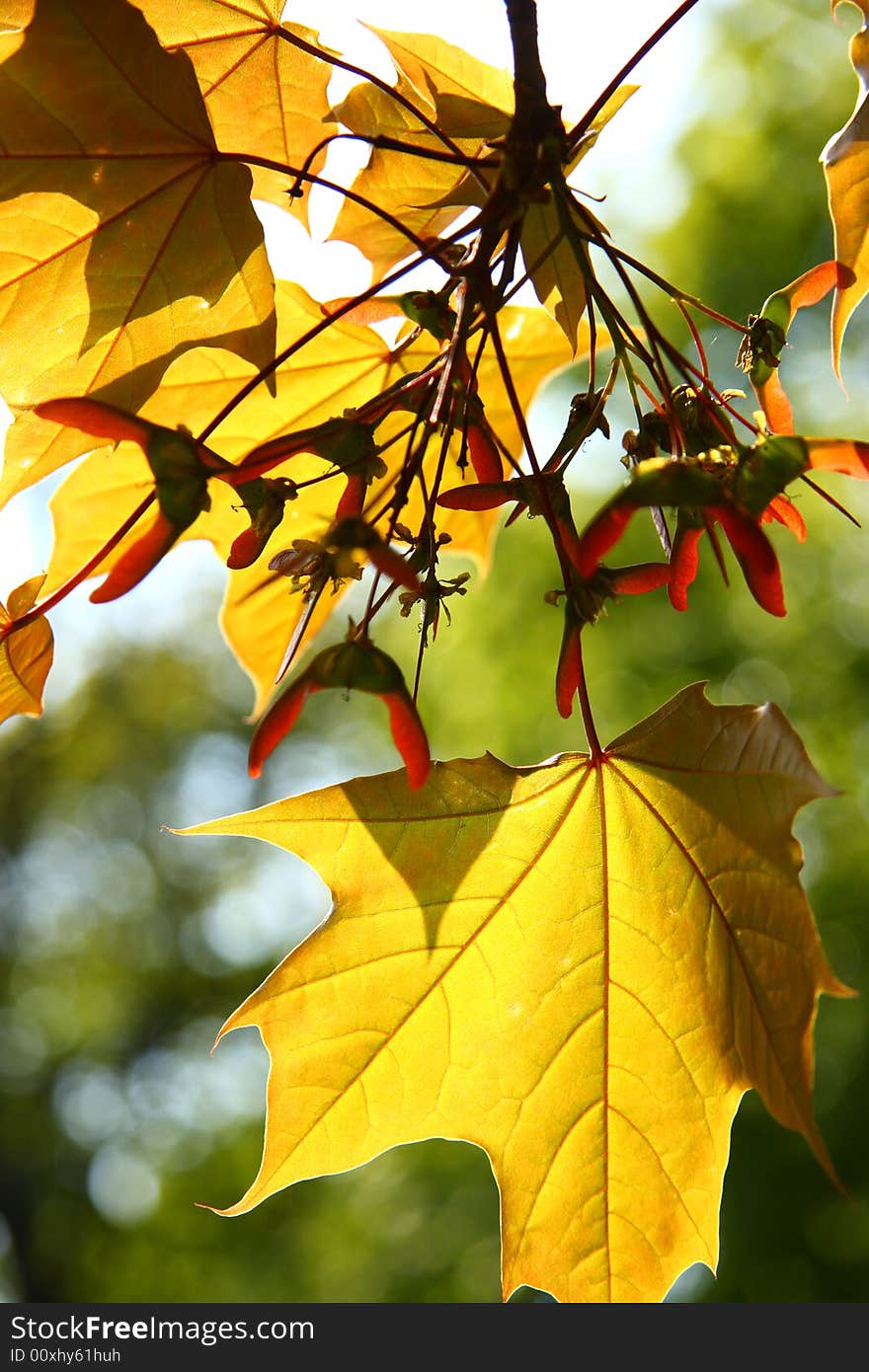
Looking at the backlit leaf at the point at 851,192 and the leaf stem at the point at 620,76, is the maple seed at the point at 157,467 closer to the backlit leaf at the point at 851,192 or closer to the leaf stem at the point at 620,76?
the leaf stem at the point at 620,76

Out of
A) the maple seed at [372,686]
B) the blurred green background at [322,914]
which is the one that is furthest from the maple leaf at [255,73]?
the blurred green background at [322,914]

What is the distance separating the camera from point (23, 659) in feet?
2.64

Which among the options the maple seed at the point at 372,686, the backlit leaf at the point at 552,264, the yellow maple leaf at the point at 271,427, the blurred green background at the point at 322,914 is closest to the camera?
the maple seed at the point at 372,686

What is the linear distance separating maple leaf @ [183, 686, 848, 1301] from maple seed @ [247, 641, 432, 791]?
0.62ft

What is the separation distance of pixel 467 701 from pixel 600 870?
19.2ft

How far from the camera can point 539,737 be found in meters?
6.24

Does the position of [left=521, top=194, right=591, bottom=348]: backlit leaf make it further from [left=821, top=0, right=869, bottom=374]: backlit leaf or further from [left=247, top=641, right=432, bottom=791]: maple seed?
[left=247, top=641, right=432, bottom=791]: maple seed

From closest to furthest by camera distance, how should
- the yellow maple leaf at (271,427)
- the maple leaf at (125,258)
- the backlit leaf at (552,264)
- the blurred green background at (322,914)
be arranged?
the maple leaf at (125,258), the backlit leaf at (552,264), the yellow maple leaf at (271,427), the blurred green background at (322,914)

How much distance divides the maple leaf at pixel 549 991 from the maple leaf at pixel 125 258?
335mm

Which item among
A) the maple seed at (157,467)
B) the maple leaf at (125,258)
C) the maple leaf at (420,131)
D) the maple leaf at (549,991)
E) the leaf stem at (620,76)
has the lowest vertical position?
the maple leaf at (549,991)

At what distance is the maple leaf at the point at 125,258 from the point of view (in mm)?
740

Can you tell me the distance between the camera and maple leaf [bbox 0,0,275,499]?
2.43ft

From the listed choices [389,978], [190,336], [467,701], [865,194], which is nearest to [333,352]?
[190,336]

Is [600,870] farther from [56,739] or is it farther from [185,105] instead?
[56,739]
